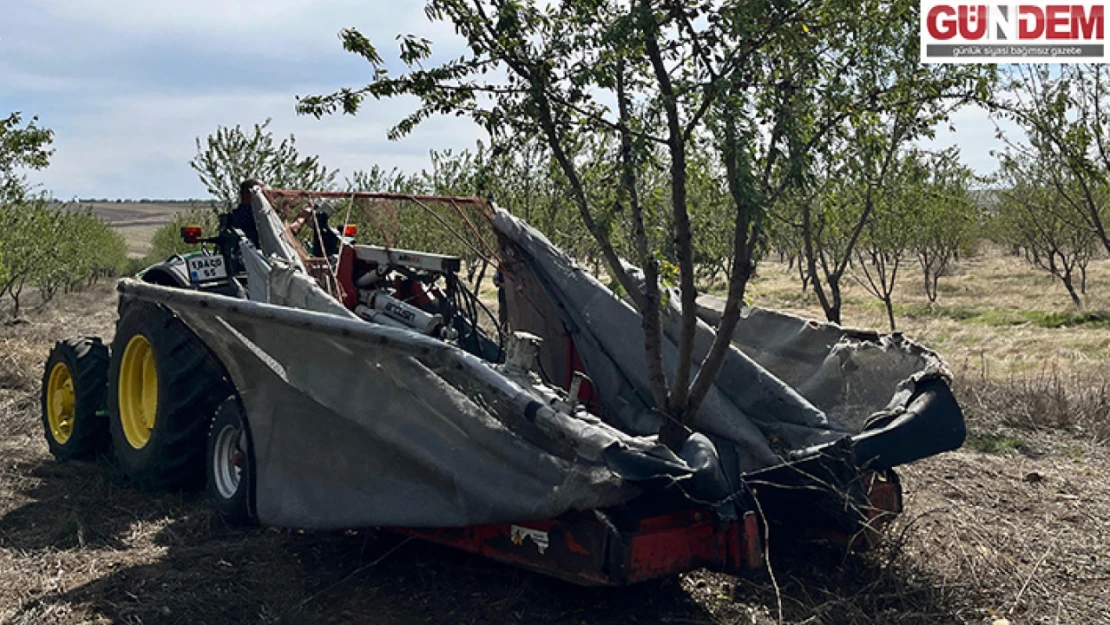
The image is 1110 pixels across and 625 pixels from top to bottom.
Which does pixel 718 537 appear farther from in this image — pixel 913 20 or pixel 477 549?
pixel 913 20

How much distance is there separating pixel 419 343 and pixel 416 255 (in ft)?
7.00

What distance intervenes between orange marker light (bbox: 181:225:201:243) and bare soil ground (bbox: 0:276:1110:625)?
1.63 m

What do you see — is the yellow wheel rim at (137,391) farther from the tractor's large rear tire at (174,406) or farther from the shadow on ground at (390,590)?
the shadow on ground at (390,590)

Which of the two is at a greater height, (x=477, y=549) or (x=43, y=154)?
(x=43, y=154)

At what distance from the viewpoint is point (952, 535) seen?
4.59 m

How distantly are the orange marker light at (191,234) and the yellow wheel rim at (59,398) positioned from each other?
61.6 inches

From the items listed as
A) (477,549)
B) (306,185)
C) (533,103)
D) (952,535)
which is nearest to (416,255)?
(533,103)

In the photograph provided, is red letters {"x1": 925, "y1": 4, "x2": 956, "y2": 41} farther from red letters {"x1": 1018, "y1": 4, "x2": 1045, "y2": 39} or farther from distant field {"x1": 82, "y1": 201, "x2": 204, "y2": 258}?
distant field {"x1": 82, "y1": 201, "x2": 204, "y2": 258}

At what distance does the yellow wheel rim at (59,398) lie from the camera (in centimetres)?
710

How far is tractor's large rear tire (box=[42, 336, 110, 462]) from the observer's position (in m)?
6.67

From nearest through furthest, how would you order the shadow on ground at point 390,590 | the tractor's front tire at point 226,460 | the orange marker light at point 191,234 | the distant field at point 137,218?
the shadow on ground at point 390,590, the tractor's front tire at point 226,460, the orange marker light at point 191,234, the distant field at point 137,218

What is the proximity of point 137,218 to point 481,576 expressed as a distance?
381ft

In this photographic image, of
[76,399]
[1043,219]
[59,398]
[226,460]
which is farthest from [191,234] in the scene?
[1043,219]

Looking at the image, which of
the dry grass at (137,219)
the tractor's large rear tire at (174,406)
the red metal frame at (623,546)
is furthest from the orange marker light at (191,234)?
the dry grass at (137,219)
